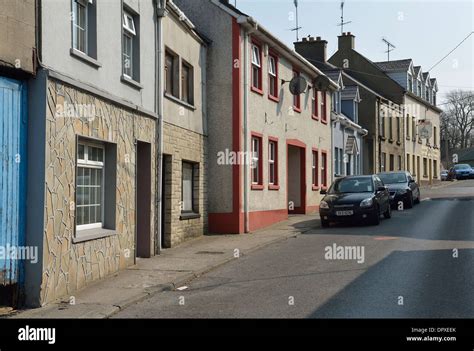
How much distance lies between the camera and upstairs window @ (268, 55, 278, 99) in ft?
70.4

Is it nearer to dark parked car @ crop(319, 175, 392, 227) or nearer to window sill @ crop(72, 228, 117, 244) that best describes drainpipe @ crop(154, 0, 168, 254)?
window sill @ crop(72, 228, 117, 244)

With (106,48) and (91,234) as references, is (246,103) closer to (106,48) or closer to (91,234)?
(106,48)

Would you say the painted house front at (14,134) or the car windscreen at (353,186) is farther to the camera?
the car windscreen at (353,186)

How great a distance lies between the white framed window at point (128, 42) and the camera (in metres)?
12.6

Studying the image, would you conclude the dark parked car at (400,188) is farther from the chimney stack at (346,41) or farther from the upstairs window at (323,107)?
the chimney stack at (346,41)

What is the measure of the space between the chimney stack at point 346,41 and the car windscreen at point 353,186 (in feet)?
87.5

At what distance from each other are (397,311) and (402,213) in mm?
16774

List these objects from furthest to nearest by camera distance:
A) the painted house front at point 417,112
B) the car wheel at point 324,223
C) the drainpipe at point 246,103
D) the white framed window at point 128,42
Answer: the painted house front at point 417,112 → the car wheel at point 324,223 → the drainpipe at point 246,103 → the white framed window at point 128,42

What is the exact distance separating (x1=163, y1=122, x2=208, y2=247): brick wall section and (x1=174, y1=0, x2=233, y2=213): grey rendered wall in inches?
27.4

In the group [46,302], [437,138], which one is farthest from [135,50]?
[437,138]

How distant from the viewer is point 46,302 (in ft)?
28.7

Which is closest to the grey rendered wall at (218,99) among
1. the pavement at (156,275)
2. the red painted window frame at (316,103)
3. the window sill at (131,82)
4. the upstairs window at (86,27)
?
the pavement at (156,275)

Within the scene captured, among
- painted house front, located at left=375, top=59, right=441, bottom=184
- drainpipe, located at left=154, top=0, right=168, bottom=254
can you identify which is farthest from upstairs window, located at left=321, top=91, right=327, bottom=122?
painted house front, located at left=375, top=59, right=441, bottom=184

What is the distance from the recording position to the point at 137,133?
12.7 metres
